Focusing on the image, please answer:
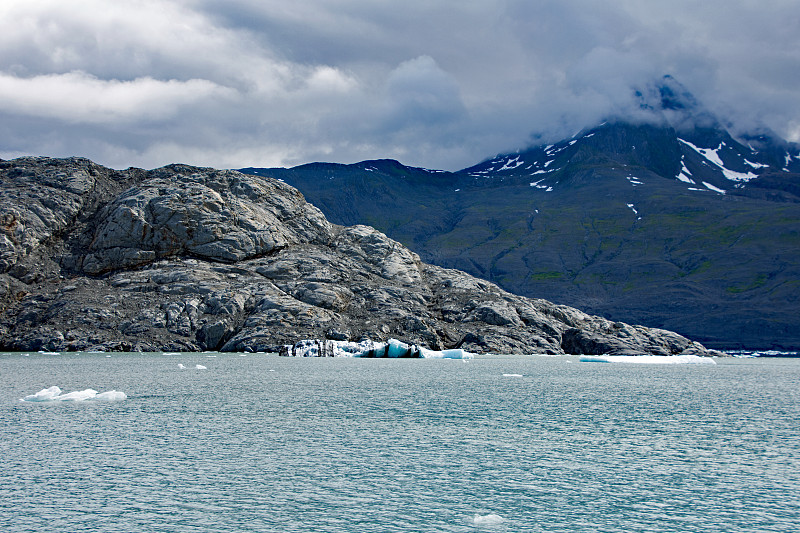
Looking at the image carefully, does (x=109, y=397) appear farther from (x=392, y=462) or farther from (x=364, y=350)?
(x=364, y=350)

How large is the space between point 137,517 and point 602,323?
172869 millimetres

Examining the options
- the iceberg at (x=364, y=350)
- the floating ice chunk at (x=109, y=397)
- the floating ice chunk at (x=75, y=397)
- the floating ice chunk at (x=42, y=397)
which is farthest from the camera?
the iceberg at (x=364, y=350)

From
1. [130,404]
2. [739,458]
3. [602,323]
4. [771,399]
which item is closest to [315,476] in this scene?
[739,458]

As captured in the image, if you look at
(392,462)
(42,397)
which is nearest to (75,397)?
(42,397)

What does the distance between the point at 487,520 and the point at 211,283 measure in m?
141

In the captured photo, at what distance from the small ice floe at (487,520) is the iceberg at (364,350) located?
110m

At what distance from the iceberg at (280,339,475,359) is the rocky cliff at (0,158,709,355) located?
32.0 ft

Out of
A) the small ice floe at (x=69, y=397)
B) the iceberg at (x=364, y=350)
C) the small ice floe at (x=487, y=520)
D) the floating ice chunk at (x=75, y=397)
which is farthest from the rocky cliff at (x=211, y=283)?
the small ice floe at (x=487, y=520)

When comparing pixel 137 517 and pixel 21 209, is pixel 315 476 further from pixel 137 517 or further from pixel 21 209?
pixel 21 209

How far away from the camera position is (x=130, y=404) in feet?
166

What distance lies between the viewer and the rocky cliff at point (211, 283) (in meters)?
142

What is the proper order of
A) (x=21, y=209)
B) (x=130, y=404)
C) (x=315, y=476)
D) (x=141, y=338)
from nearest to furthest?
1. (x=315, y=476)
2. (x=130, y=404)
3. (x=141, y=338)
4. (x=21, y=209)

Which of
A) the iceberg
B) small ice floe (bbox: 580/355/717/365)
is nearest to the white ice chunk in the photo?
the iceberg

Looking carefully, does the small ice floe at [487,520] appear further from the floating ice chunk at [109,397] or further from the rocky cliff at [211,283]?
the rocky cliff at [211,283]
